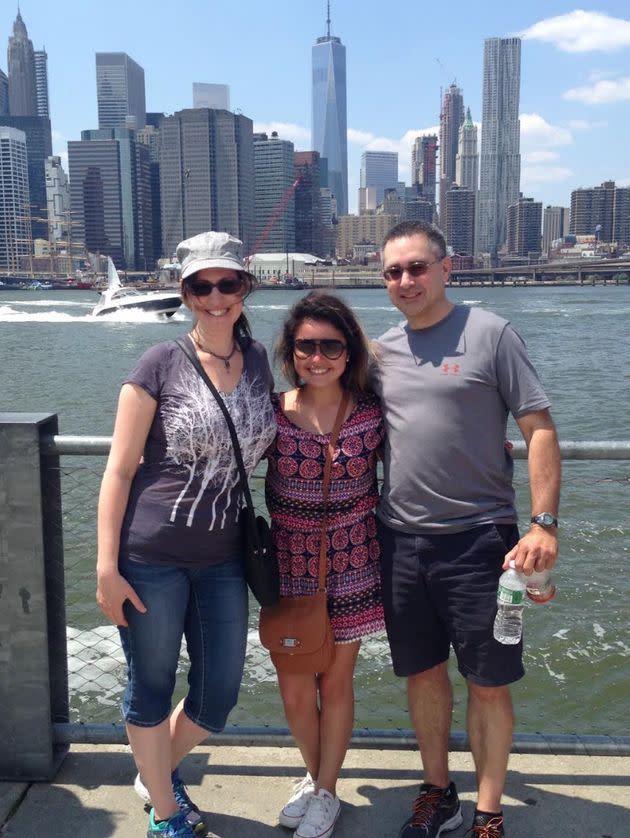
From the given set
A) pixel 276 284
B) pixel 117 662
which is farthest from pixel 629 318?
pixel 276 284

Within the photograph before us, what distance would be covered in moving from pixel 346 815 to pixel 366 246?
192249mm

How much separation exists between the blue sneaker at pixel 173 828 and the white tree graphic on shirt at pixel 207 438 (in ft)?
2.93

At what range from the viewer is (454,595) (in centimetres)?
252

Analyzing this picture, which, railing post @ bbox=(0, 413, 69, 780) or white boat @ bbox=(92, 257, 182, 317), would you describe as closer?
railing post @ bbox=(0, 413, 69, 780)

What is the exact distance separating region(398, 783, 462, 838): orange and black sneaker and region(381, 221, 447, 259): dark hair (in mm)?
1677

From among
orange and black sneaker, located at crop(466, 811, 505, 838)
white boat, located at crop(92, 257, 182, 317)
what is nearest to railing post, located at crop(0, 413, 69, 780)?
orange and black sneaker, located at crop(466, 811, 505, 838)

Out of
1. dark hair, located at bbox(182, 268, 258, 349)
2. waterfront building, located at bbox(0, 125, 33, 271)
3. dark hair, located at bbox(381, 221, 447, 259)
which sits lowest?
dark hair, located at bbox(182, 268, 258, 349)

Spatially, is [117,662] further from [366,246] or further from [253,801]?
[366,246]

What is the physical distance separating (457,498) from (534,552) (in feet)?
0.91

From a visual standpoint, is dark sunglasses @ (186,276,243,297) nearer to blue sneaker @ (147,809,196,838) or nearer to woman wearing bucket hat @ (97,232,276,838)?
woman wearing bucket hat @ (97,232,276,838)

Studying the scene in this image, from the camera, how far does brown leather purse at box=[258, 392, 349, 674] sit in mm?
2588

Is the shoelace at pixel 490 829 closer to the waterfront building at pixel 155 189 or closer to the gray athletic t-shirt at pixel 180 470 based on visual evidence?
the gray athletic t-shirt at pixel 180 470

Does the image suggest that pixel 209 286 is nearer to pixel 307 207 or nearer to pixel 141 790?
pixel 141 790

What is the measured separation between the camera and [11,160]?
19988cm
